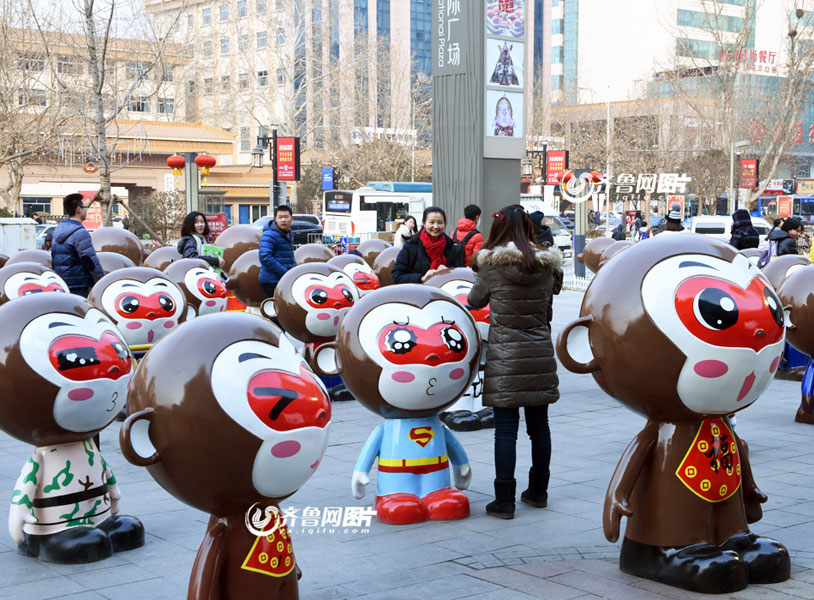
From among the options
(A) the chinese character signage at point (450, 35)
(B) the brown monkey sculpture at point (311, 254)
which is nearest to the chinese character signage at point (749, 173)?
(A) the chinese character signage at point (450, 35)

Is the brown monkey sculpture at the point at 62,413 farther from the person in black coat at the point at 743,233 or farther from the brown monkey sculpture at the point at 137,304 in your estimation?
the person in black coat at the point at 743,233

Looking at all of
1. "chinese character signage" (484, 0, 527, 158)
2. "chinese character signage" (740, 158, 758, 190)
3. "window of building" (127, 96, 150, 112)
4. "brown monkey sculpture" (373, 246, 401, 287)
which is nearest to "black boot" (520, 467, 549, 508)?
"brown monkey sculpture" (373, 246, 401, 287)

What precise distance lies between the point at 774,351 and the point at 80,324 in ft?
11.2

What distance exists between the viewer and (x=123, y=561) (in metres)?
5.29

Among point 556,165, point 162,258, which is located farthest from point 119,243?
point 556,165

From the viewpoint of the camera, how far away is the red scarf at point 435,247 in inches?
337

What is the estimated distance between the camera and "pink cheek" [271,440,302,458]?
12.7ft

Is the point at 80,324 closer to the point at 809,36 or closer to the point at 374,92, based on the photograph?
the point at 809,36

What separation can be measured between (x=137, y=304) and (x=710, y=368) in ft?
18.1

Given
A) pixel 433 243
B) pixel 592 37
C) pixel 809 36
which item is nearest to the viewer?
pixel 433 243

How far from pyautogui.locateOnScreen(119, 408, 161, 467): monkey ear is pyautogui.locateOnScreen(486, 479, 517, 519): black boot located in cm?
258

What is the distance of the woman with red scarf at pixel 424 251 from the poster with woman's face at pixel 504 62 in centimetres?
710

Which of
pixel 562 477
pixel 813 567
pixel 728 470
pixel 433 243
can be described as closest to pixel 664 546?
pixel 728 470

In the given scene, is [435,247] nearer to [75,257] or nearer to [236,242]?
[75,257]
